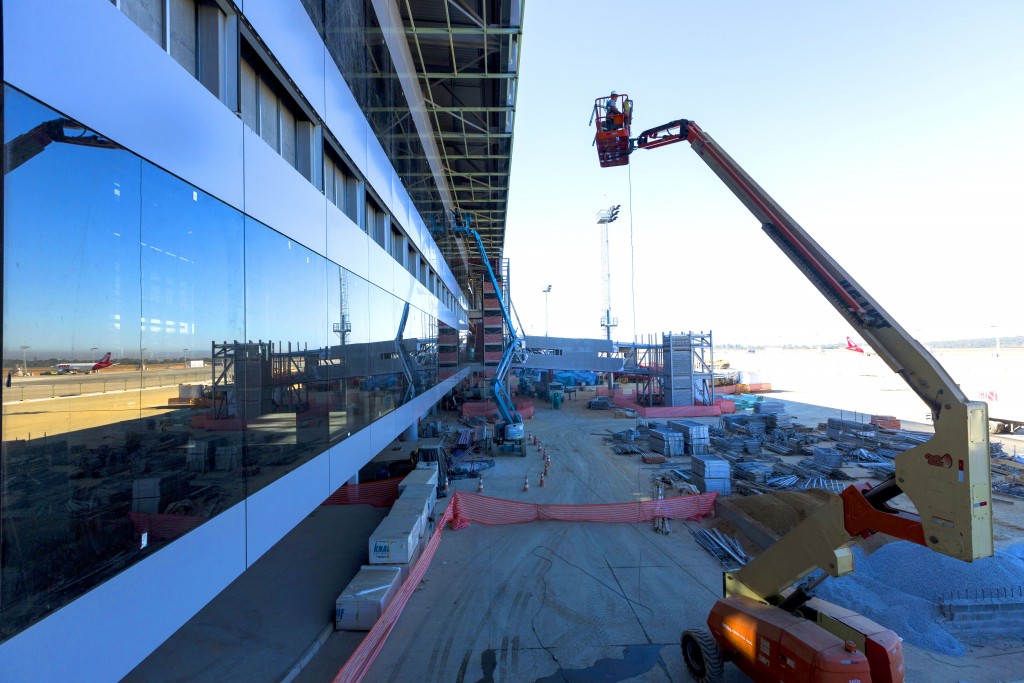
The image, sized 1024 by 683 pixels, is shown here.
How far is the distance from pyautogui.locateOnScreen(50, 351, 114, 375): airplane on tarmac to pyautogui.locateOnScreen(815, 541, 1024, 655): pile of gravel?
12223mm

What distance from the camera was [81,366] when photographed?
248 cm

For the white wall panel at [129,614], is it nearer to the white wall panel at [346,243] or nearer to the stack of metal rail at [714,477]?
the white wall panel at [346,243]

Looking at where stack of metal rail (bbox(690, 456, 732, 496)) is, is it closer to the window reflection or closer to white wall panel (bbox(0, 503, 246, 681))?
white wall panel (bbox(0, 503, 246, 681))

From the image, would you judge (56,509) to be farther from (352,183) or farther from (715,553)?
(715,553)

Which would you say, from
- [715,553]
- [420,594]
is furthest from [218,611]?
[715,553]

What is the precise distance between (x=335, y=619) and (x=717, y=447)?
21321 millimetres

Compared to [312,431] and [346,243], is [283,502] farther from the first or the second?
[346,243]

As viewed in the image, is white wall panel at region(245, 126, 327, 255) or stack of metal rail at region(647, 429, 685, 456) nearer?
white wall panel at region(245, 126, 327, 255)

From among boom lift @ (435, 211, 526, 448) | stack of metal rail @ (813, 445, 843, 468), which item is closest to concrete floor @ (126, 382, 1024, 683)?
boom lift @ (435, 211, 526, 448)

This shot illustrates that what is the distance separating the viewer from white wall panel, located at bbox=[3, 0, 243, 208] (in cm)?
222

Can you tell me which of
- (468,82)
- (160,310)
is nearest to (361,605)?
(160,310)

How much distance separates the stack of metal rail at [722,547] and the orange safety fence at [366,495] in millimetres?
9476

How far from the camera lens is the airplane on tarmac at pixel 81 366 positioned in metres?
2.32

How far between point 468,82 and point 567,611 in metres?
15.6
